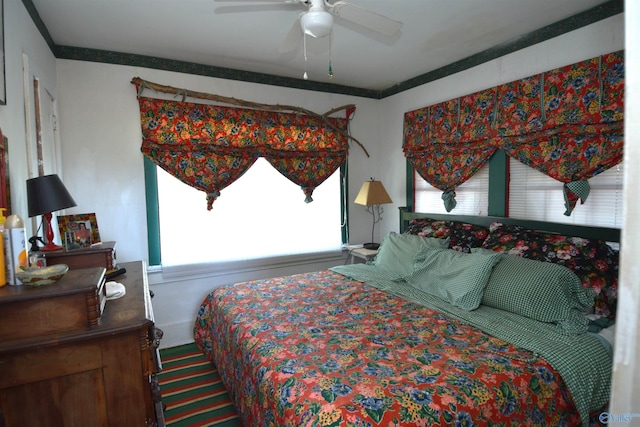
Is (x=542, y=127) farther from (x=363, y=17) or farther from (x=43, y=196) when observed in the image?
(x=43, y=196)

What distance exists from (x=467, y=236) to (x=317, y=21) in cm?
210

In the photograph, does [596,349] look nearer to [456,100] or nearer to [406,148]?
[456,100]

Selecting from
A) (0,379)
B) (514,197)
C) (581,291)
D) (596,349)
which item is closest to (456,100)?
(514,197)

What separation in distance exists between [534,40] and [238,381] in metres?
3.22

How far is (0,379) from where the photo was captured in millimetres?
1088

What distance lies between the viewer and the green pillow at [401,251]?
2.99 meters

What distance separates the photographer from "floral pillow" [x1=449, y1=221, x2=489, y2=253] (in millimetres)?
2900

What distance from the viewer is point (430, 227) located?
11.0ft

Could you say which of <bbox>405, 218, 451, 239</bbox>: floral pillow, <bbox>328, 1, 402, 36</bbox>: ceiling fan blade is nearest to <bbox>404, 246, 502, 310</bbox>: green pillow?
<bbox>405, 218, 451, 239</bbox>: floral pillow

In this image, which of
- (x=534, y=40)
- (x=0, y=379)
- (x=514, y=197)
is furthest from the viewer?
(x=514, y=197)

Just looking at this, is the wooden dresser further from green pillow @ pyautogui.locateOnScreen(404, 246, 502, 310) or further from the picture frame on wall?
green pillow @ pyautogui.locateOnScreen(404, 246, 502, 310)

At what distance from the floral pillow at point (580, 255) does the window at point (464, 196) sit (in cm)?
57

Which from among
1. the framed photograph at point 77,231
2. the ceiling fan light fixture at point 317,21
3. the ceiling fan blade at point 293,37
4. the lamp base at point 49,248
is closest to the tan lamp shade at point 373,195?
the ceiling fan blade at point 293,37

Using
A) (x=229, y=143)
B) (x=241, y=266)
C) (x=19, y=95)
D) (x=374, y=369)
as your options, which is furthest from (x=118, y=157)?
(x=374, y=369)
